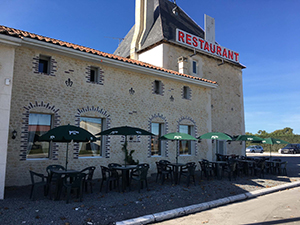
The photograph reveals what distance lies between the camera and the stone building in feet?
28.3

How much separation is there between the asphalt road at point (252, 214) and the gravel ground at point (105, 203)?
0.73 m

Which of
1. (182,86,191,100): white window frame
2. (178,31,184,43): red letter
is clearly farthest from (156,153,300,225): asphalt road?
(178,31,184,43): red letter

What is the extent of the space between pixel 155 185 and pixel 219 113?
12178mm

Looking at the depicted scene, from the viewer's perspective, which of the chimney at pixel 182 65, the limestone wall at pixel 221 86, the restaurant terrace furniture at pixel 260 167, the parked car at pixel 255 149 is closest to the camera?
the restaurant terrace furniture at pixel 260 167

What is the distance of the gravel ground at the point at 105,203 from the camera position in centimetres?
554

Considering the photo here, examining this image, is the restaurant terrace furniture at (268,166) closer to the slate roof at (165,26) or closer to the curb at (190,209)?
the curb at (190,209)

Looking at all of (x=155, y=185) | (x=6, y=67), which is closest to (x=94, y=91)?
(x=6, y=67)

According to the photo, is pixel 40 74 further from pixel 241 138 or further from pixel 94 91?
pixel 241 138

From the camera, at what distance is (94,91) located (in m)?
10.8

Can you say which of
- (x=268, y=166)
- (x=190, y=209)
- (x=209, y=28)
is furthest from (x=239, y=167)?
(x=209, y=28)

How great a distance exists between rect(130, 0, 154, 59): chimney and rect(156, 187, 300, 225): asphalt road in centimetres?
1545

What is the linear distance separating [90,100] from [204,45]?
1216cm

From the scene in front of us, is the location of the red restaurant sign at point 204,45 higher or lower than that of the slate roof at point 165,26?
lower

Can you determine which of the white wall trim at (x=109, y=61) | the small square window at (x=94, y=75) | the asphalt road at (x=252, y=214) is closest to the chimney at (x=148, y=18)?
the white wall trim at (x=109, y=61)
